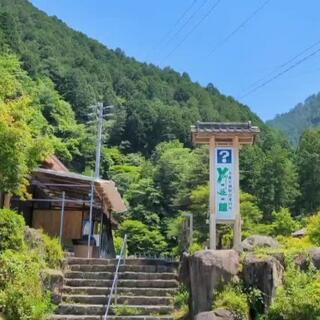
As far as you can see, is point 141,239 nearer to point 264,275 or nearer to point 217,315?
point 264,275

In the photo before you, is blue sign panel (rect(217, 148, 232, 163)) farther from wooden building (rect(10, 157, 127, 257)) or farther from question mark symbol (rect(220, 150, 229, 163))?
wooden building (rect(10, 157, 127, 257))

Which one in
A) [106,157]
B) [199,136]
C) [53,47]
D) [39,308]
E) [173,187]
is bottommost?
[39,308]

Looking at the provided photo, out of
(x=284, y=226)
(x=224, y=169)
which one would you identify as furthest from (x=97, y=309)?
(x=284, y=226)

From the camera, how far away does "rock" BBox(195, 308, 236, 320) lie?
971cm

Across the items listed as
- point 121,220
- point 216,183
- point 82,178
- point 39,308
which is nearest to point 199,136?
point 216,183

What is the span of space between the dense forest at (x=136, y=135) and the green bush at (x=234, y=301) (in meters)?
5.90

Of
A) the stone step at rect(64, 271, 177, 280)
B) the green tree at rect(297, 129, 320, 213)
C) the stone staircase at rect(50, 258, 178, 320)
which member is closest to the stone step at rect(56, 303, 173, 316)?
the stone staircase at rect(50, 258, 178, 320)

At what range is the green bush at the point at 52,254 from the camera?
1290cm

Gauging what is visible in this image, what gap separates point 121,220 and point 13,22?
A: 3163 cm

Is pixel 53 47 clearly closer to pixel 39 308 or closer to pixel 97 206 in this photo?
pixel 97 206

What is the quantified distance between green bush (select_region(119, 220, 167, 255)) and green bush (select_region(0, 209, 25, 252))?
29311mm

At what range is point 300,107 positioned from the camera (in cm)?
18250

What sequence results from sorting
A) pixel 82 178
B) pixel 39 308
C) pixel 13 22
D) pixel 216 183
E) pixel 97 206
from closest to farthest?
1. pixel 39 308
2. pixel 216 183
3. pixel 82 178
4. pixel 97 206
5. pixel 13 22

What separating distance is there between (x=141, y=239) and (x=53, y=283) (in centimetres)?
2987
